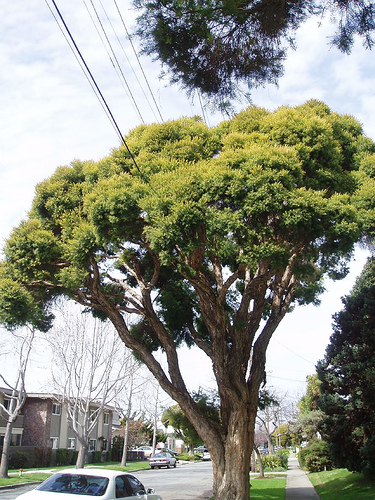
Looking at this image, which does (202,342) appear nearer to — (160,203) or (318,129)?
(160,203)

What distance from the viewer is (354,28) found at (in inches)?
306

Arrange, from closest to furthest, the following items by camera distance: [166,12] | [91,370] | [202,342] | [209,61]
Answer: [166,12] → [209,61] → [202,342] → [91,370]

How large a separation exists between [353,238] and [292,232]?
1.48 metres

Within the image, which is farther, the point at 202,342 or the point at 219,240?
the point at 202,342

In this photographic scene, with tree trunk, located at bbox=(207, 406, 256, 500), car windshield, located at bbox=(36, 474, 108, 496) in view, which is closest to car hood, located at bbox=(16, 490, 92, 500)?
car windshield, located at bbox=(36, 474, 108, 496)

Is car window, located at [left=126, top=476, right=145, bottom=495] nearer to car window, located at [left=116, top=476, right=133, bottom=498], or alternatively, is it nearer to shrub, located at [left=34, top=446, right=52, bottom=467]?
car window, located at [left=116, top=476, right=133, bottom=498]

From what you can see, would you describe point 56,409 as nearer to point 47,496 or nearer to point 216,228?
point 216,228

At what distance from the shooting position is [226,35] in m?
8.73

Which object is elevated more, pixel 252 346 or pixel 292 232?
pixel 292 232

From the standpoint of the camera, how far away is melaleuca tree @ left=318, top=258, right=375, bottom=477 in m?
17.6

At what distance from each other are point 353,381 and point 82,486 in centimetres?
1424

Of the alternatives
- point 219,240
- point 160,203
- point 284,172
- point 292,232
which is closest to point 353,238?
point 292,232

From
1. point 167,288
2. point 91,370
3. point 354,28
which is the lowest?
point 91,370

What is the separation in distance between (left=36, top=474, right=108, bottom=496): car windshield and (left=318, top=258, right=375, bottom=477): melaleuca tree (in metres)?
11.7
